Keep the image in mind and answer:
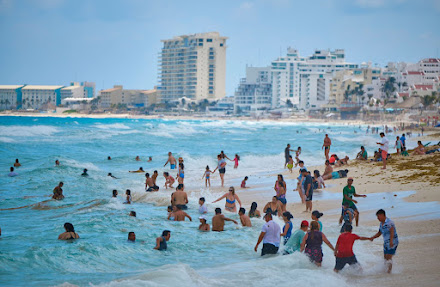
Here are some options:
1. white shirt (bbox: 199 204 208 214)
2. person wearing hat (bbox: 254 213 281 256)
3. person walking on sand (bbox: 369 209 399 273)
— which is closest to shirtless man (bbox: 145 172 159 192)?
white shirt (bbox: 199 204 208 214)

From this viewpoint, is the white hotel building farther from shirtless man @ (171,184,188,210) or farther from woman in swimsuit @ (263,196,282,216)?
woman in swimsuit @ (263,196,282,216)

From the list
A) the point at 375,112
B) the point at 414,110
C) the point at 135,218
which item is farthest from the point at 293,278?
the point at 375,112

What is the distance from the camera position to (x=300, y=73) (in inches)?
6407

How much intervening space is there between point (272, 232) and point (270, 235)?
0.08 metres

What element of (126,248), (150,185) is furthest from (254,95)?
(126,248)

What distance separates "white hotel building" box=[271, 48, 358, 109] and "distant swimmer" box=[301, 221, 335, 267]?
148885 millimetres

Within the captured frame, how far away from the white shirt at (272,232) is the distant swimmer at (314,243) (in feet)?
2.95

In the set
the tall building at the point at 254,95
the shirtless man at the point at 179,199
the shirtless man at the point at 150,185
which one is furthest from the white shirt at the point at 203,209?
the tall building at the point at 254,95

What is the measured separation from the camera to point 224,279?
8.86 m

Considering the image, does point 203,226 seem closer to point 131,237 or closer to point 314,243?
point 131,237

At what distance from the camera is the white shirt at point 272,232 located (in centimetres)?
991

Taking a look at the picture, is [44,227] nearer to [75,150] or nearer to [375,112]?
[75,150]

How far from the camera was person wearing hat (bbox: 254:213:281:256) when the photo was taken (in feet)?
32.5

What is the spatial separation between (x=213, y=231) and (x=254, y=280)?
4249 mm
